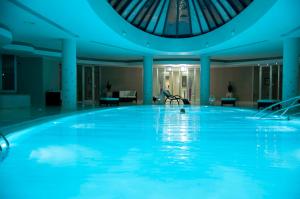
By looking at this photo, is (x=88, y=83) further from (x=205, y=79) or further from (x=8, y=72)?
(x=205, y=79)

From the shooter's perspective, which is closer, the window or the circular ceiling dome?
the circular ceiling dome

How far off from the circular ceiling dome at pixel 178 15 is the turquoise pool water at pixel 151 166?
28.5 feet

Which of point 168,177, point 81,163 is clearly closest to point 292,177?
point 168,177

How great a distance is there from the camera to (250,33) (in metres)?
13.2

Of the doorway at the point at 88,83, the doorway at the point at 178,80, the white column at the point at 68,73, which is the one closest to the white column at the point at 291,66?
the white column at the point at 68,73

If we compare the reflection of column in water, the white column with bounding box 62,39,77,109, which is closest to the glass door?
the white column with bounding box 62,39,77,109

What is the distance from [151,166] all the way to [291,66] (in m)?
11.5

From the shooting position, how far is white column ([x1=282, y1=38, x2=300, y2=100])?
13641 mm

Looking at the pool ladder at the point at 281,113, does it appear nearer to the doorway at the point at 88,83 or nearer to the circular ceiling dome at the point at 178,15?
the circular ceiling dome at the point at 178,15

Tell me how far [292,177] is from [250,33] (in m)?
10.4

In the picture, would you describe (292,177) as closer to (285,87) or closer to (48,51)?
(285,87)

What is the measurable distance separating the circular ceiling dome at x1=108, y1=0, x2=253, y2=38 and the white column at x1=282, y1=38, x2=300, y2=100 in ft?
8.84

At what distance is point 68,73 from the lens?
47.2 ft

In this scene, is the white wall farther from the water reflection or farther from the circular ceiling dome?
the water reflection
